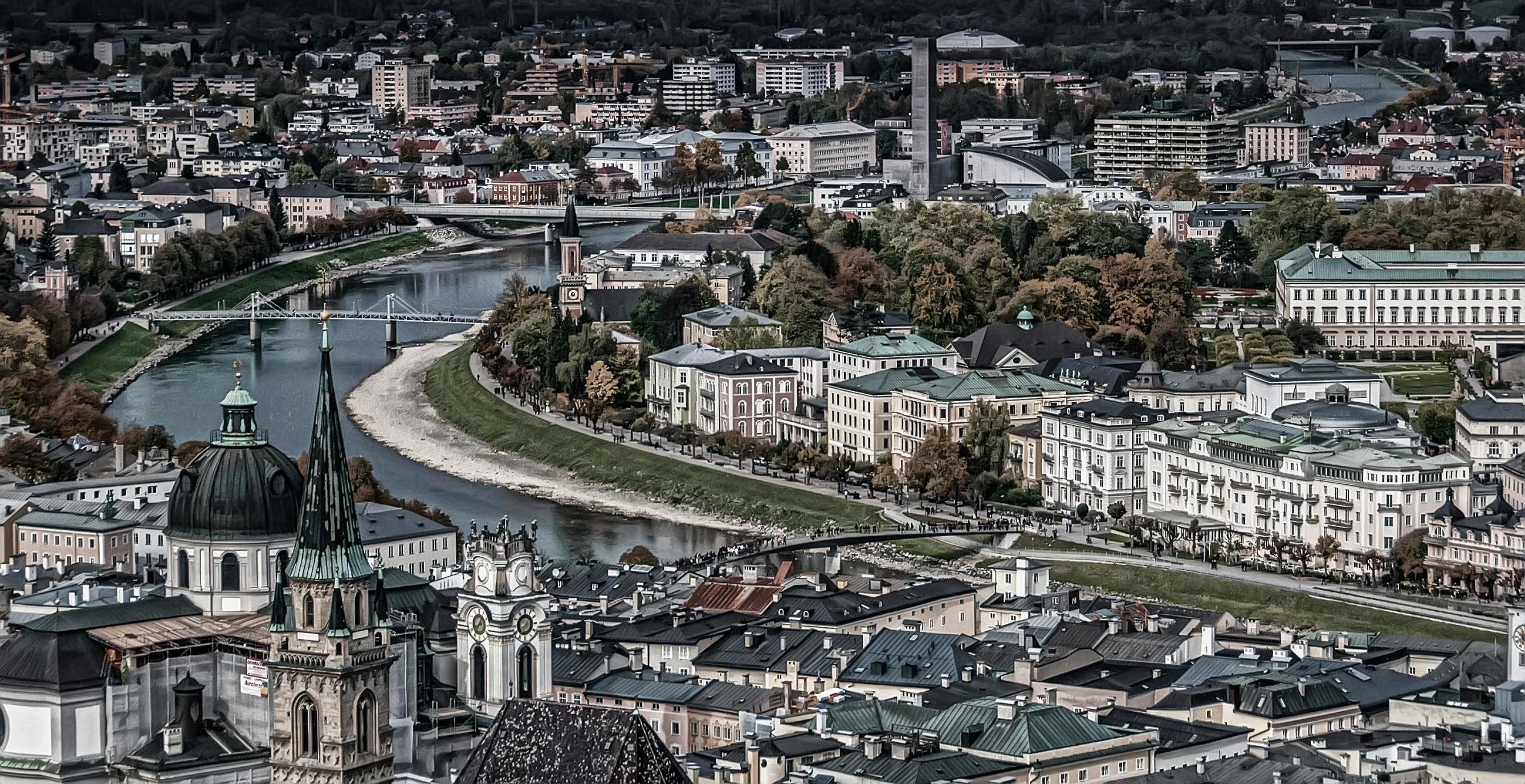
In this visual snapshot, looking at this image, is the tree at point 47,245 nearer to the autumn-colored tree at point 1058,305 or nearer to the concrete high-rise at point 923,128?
the concrete high-rise at point 923,128

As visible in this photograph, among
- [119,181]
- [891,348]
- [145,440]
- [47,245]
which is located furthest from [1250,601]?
[119,181]

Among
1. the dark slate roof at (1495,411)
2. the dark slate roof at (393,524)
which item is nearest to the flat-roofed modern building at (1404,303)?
the dark slate roof at (1495,411)

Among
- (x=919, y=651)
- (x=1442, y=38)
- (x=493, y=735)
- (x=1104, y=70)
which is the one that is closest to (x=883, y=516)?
(x=919, y=651)

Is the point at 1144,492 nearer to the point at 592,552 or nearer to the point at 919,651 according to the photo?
the point at 592,552

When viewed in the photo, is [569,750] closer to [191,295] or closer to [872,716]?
[872,716]

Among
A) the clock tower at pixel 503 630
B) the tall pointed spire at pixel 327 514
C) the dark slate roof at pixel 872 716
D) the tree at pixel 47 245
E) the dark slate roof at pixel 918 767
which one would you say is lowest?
the tree at pixel 47 245

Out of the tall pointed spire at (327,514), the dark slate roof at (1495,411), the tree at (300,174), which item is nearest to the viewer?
the tall pointed spire at (327,514)

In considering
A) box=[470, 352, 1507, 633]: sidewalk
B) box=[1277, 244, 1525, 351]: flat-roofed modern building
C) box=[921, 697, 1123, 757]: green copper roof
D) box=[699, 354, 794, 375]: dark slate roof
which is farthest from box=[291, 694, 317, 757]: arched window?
box=[1277, 244, 1525, 351]: flat-roofed modern building
